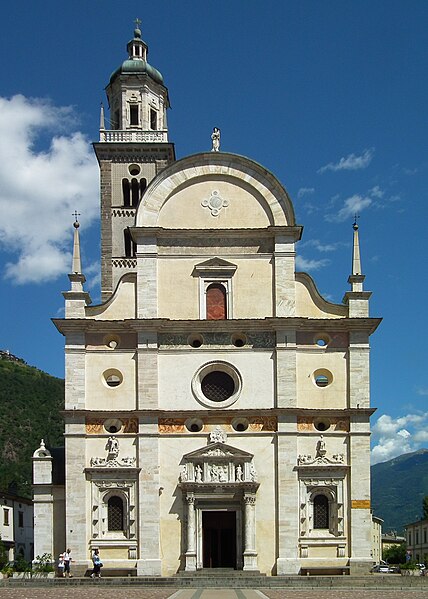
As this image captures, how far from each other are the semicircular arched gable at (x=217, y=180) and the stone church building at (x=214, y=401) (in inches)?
2.6

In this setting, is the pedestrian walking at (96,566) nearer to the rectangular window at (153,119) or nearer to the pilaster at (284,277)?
the pilaster at (284,277)

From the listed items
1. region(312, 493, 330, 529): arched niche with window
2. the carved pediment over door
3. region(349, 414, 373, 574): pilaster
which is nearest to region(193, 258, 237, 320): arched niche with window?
the carved pediment over door

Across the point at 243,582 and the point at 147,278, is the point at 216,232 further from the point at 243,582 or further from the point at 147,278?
the point at 243,582

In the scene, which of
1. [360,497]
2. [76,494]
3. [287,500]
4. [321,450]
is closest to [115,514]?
[76,494]

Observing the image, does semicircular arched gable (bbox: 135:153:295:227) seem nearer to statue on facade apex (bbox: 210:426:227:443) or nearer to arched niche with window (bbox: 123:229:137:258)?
arched niche with window (bbox: 123:229:137:258)

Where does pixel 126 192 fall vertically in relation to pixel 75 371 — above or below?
above

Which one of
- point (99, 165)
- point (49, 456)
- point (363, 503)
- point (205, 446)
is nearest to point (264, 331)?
point (205, 446)

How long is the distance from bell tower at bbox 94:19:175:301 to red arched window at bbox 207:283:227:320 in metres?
9.55

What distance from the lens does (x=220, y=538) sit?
131ft

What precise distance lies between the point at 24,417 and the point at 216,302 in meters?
70.0

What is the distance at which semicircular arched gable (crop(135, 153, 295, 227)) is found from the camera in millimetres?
42188

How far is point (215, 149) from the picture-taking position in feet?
142

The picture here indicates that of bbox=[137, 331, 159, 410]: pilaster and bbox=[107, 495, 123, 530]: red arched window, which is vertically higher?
bbox=[137, 331, 159, 410]: pilaster

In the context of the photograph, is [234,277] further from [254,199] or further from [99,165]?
[99,165]
